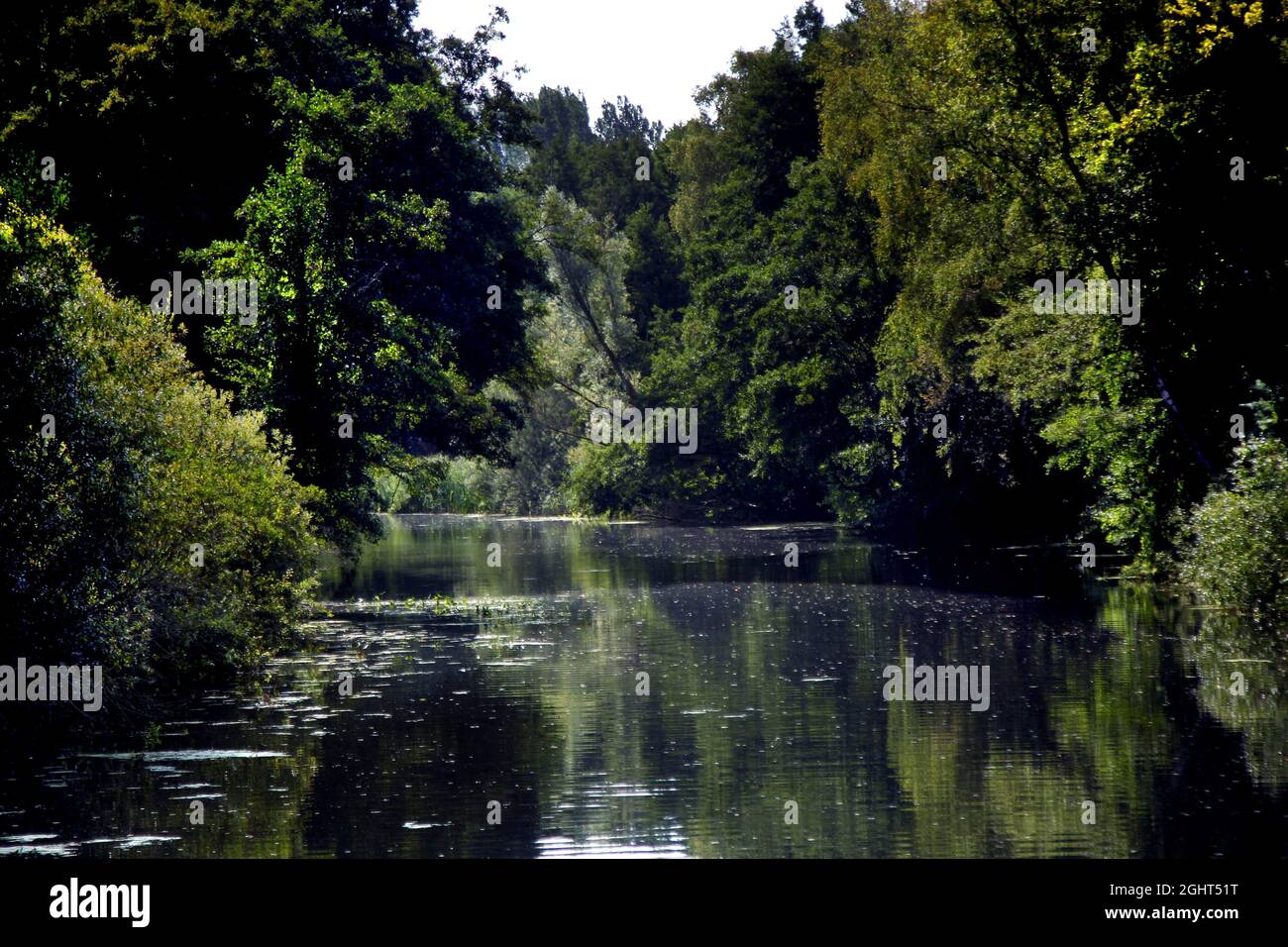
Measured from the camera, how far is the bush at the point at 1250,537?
25.1 m

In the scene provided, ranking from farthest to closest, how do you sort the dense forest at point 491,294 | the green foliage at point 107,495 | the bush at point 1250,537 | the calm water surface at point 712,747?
the bush at point 1250,537, the dense forest at point 491,294, the green foliage at point 107,495, the calm water surface at point 712,747

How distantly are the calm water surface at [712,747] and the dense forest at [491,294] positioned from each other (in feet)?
8.28

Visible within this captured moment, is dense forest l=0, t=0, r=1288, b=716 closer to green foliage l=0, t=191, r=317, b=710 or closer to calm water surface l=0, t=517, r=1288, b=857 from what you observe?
green foliage l=0, t=191, r=317, b=710

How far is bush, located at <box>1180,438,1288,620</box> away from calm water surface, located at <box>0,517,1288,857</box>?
740 millimetres

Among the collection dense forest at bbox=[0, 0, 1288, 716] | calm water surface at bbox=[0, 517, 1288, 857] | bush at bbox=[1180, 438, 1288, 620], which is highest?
dense forest at bbox=[0, 0, 1288, 716]

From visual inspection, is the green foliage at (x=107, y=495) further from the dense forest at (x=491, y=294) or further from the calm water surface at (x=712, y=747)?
the calm water surface at (x=712, y=747)

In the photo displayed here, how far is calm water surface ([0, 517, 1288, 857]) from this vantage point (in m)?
13.5

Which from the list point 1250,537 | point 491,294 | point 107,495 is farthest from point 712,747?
point 491,294

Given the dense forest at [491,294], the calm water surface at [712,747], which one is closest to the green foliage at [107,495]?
the dense forest at [491,294]

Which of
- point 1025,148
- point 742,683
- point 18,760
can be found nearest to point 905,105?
point 1025,148

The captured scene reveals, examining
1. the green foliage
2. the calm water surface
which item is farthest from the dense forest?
the calm water surface

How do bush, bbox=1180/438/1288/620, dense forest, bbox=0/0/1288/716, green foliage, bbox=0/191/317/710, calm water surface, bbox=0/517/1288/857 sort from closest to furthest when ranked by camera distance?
calm water surface, bbox=0/517/1288/857 → green foliage, bbox=0/191/317/710 → dense forest, bbox=0/0/1288/716 → bush, bbox=1180/438/1288/620

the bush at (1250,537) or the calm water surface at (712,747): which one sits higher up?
the bush at (1250,537)
